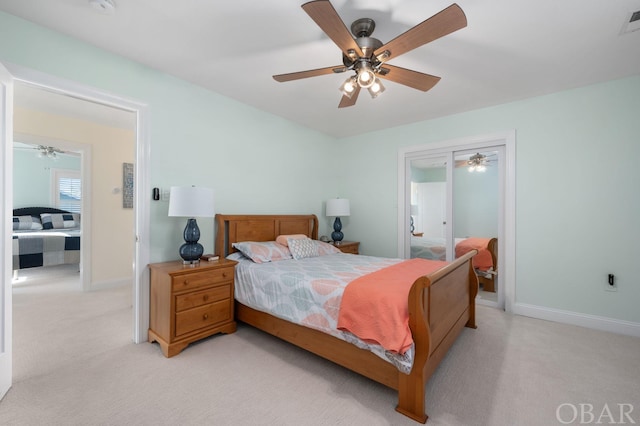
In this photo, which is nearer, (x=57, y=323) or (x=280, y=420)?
(x=280, y=420)

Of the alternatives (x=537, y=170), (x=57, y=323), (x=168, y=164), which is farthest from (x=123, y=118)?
(x=537, y=170)

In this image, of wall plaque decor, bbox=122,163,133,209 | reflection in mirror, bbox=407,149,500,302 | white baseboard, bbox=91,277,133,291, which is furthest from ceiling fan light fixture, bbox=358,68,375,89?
wall plaque decor, bbox=122,163,133,209

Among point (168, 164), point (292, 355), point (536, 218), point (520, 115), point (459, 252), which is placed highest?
point (520, 115)

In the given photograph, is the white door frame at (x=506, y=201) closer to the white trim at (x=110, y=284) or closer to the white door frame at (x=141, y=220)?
the white door frame at (x=141, y=220)

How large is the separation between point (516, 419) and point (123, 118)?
5435 mm

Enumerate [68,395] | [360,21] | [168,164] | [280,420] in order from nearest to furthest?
1. [280,420]
2. [68,395]
3. [360,21]
4. [168,164]

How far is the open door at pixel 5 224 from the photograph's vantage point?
1.76m

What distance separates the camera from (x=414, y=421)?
162cm

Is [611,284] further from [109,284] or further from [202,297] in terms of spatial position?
[109,284]

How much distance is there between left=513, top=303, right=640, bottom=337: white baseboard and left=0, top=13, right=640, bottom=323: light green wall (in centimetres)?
6

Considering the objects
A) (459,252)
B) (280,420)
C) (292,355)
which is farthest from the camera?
(459,252)

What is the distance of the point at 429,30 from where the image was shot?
5.05ft

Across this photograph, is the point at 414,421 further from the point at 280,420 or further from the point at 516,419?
the point at 280,420

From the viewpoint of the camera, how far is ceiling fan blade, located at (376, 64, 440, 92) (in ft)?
6.54
